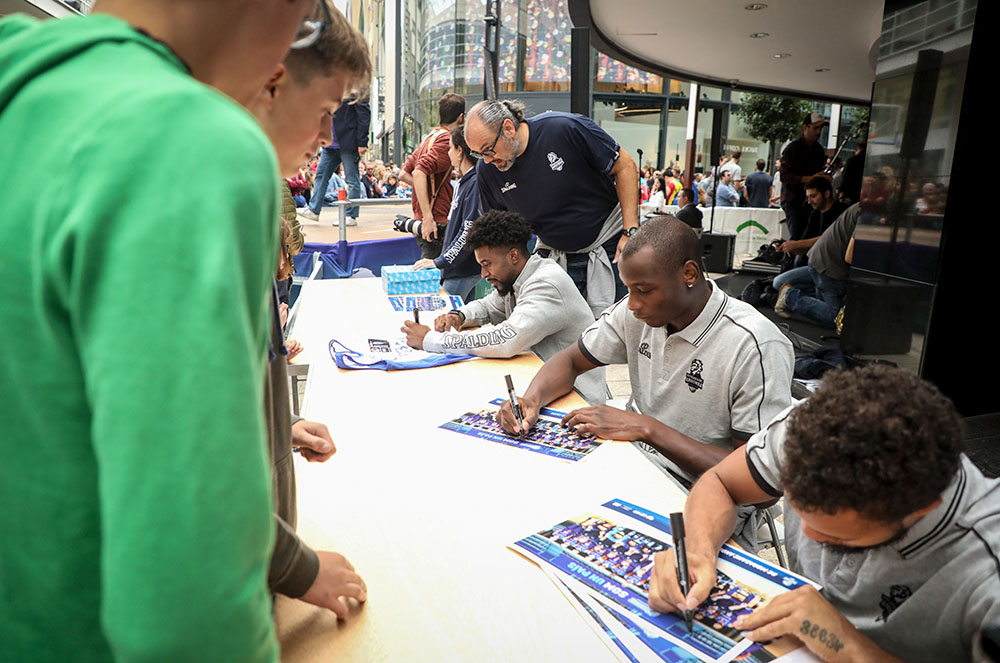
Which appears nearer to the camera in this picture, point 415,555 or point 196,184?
point 196,184

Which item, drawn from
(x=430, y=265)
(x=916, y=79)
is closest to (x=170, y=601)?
(x=430, y=265)

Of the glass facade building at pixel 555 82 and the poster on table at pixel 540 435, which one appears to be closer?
the poster on table at pixel 540 435

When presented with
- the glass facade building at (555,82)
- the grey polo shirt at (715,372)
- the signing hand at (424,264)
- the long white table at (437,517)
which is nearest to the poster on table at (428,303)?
the signing hand at (424,264)

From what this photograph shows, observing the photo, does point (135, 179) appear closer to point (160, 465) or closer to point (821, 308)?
point (160, 465)

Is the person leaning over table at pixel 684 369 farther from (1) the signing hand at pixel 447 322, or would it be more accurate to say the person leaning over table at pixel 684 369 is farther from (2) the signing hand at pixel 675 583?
(1) the signing hand at pixel 447 322

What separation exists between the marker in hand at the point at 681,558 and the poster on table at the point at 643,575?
0.11 ft

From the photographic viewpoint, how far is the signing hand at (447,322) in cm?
294

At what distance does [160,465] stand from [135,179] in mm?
151

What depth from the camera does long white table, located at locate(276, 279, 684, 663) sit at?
99 cm

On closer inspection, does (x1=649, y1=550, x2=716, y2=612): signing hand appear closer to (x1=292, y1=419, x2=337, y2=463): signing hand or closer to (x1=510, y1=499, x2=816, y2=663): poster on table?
(x1=510, y1=499, x2=816, y2=663): poster on table

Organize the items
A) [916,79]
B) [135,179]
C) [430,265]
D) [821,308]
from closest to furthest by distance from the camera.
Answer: [135,179] → [916,79] → [430,265] → [821,308]

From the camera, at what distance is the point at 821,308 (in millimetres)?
5527

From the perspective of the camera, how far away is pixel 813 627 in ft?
3.19

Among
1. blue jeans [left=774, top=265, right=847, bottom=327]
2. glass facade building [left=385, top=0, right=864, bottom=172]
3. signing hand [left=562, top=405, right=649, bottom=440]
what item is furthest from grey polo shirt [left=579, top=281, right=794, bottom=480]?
glass facade building [left=385, top=0, right=864, bottom=172]
